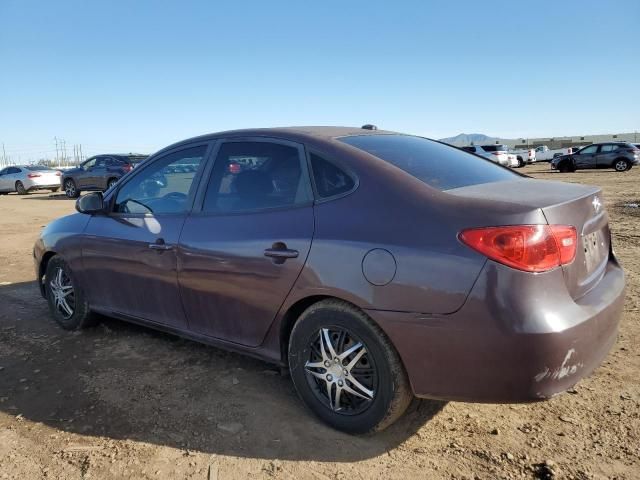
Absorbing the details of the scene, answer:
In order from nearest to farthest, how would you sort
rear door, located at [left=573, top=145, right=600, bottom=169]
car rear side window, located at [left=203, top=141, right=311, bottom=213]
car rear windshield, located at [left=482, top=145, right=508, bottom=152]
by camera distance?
1. car rear side window, located at [left=203, top=141, right=311, bottom=213]
2. rear door, located at [left=573, top=145, right=600, bottom=169]
3. car rear windshield, located at [left=482, top=145, right=508, bottom=152]

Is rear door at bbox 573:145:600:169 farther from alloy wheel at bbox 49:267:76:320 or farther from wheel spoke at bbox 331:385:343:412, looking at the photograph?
wheel spoke at bbox 331:385:343:412

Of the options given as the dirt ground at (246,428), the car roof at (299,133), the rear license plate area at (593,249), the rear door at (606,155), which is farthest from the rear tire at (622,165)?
the rear license plate area at (593,249)

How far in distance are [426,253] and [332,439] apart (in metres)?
1.16

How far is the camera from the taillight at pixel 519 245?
2213 millimetres

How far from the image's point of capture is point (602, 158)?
1088 inches

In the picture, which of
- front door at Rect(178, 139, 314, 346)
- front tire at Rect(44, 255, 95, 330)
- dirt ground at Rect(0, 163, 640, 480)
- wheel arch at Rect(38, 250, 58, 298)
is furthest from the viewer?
wheel arch at Rect(38, 250, 58, 298)

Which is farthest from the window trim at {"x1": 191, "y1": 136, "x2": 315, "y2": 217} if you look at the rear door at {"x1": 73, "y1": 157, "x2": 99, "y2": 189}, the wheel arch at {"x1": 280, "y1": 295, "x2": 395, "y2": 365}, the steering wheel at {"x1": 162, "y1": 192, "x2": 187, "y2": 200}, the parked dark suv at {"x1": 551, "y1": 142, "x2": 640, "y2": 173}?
the parked dark suv at {"x1": 551, "y1": 142, "x2": 640, "y2": 173}

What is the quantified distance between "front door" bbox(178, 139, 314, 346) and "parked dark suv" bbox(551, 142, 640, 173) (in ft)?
92.6

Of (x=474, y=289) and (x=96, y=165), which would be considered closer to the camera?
(x=474, y=289)

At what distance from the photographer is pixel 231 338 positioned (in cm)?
323

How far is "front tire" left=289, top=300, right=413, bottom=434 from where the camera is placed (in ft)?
8.30

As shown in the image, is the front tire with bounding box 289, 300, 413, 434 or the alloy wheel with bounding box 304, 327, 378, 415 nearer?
the front tire with bounding box 289, 300, 413, 434

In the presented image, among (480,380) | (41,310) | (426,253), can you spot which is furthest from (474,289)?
(41,310)

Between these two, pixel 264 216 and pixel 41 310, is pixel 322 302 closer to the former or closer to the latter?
pixel 264 216
